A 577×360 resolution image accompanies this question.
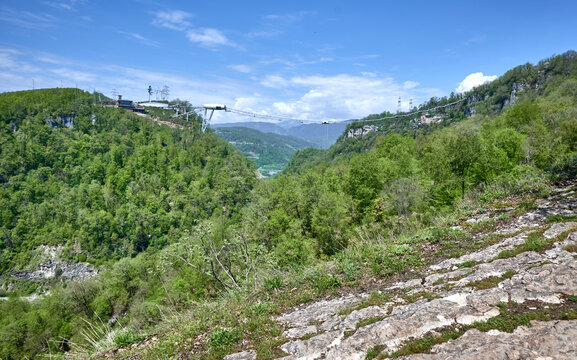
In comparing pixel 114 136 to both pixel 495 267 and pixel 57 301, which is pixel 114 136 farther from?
pixel 495 267

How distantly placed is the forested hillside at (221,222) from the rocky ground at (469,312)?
24.6 inches

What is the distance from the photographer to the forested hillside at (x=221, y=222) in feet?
25.8

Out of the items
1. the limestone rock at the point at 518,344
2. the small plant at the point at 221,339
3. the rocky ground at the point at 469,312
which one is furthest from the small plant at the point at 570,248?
the small plant at the point at 221,339

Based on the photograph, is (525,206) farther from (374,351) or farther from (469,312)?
(374,351)

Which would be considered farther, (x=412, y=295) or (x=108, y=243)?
(x=108, y=243)

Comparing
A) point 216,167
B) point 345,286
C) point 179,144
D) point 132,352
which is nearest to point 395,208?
point 345,286

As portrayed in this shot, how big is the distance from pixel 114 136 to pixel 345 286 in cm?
16446

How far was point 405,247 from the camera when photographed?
871 centimetres

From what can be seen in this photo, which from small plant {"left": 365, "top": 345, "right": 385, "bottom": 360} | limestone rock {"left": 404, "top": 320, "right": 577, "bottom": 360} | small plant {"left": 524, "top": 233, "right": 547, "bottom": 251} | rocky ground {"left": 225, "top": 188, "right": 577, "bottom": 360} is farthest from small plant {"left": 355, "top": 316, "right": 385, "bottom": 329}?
small plant {"left": 524, "top": 233, "right": 547, "bottom": 251}

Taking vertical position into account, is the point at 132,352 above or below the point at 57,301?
above

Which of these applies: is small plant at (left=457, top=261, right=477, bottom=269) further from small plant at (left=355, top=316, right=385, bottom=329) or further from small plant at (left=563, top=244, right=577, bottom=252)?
small plant at (left=355, top=316, right=385, bottom=329)

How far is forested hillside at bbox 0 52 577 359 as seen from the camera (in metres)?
7.86

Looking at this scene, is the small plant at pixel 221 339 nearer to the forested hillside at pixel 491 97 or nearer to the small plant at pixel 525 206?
the small plant at pixel 525 206

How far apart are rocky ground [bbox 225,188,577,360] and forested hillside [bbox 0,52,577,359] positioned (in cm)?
63
